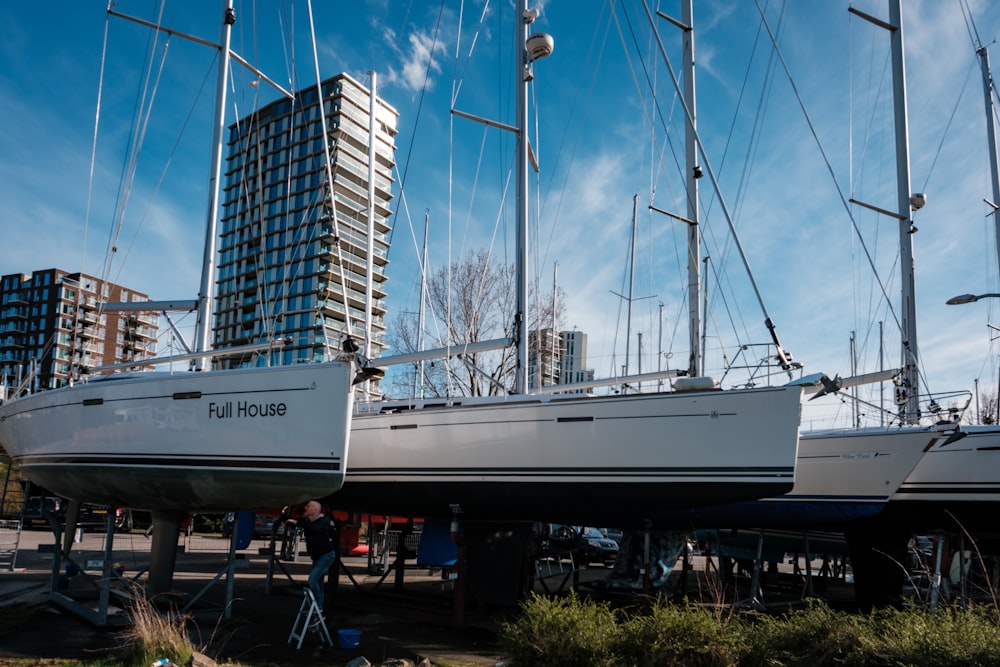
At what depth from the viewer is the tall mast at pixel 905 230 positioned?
11391mm

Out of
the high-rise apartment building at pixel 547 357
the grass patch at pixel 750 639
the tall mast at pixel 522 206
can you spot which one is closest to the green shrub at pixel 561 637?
the grass patch at pixel 750 639

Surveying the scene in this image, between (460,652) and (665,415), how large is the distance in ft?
10.5

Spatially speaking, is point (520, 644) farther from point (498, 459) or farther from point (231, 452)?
point (231, 452)

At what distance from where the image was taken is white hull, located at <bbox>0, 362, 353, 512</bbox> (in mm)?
7438

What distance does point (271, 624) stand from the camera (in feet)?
26.2

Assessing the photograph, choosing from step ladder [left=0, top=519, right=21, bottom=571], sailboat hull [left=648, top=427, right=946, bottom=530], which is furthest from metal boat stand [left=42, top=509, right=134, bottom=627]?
sailboat hull [left=648, top=427, right=946, bottom=530]

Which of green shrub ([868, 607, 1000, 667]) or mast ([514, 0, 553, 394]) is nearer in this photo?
green shrub ([868, 607, 1000, 667])

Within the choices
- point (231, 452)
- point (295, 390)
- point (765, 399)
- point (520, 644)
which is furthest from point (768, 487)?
point (231, 452)

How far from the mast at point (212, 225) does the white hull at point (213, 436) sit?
1240 millimetres

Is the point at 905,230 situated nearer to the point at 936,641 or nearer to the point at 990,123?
the point at 990,123

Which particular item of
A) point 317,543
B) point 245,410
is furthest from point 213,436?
point 317,543

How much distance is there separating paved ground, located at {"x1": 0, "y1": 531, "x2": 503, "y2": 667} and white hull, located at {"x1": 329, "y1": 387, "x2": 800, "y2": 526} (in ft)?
4.39

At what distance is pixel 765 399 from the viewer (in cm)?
750

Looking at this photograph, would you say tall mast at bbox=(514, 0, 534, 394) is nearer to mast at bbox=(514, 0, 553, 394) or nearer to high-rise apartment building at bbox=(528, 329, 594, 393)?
mast at bbox=(514, 0, 553, 394)
